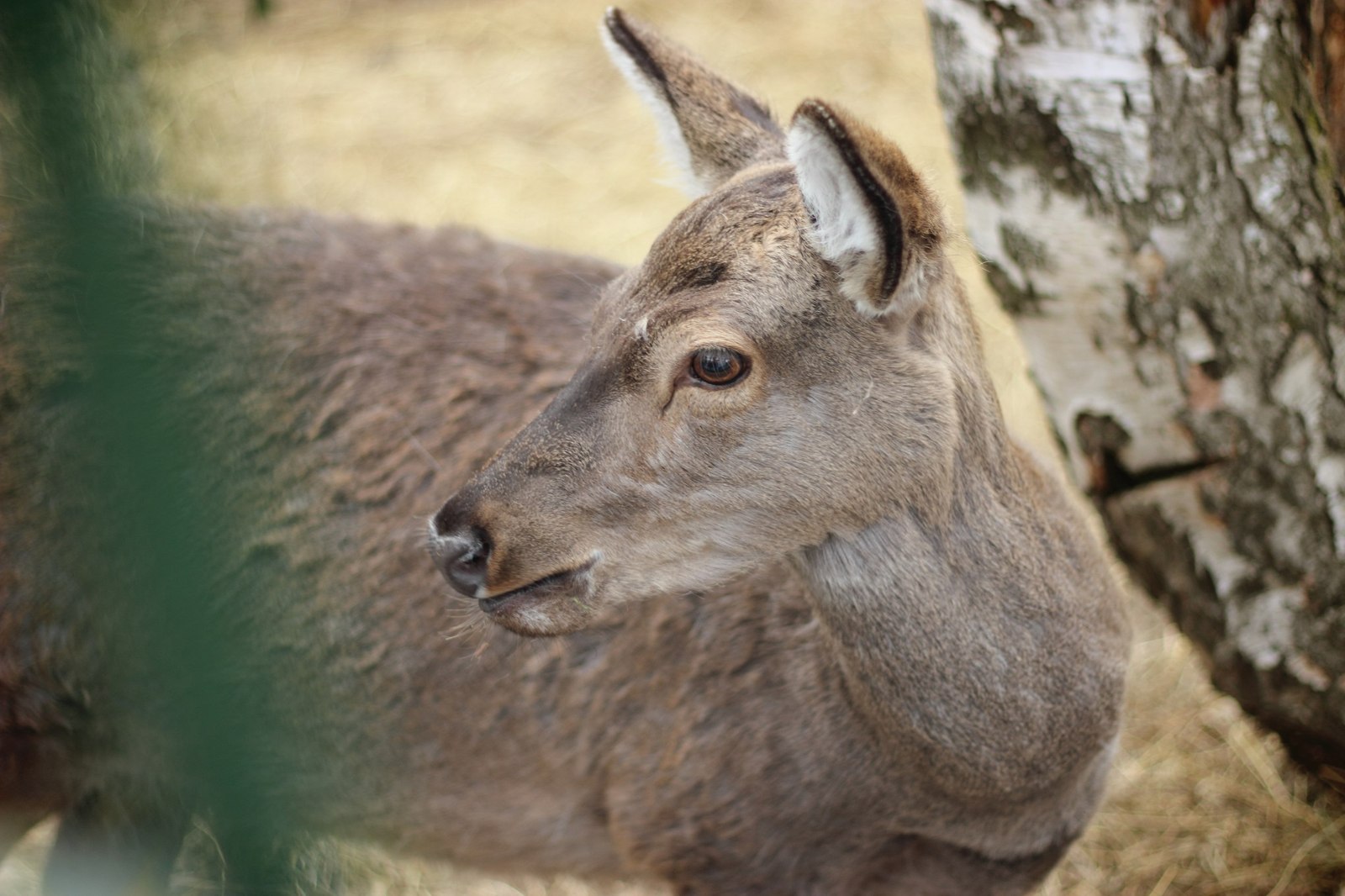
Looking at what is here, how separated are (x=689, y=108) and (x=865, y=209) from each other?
0.89 meters

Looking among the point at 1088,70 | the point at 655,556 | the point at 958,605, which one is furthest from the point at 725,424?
the point at 1088,70

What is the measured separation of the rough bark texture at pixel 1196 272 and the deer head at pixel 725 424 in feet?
4.42

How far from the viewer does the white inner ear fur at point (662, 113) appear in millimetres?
3279

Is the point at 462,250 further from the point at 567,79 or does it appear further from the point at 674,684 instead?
the point at 567,79

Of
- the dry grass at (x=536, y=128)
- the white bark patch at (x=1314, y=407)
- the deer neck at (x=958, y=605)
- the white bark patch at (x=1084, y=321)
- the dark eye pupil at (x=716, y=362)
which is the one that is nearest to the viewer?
the dark eye pupil at (x=716, y=362)

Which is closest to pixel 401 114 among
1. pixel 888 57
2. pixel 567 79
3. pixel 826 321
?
pixel 567 79

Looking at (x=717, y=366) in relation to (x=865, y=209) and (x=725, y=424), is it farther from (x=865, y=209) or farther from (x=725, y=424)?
(x=865, y=209)

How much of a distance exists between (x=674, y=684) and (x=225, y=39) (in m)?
7.88

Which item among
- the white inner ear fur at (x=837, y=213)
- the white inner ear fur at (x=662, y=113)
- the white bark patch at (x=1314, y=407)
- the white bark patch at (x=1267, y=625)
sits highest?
the white inner ear fur at (x=662, y=113)

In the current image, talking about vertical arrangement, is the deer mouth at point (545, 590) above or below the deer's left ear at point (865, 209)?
below

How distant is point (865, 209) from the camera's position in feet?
8.38

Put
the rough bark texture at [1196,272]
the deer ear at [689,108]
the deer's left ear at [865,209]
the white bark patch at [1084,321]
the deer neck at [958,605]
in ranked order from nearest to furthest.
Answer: the deer's left ear at [865,209]
the deer neck at [958,605]
the deer ear at [689,108]
the rough bark texture at [1196,272]
the white bark patch at [1084,321]

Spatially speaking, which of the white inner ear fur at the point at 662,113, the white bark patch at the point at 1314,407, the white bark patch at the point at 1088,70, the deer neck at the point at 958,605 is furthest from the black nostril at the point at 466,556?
the white bark patch at the point at 1314,407

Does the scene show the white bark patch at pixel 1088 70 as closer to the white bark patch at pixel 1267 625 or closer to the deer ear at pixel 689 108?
the deer ear at pixel 689 108
